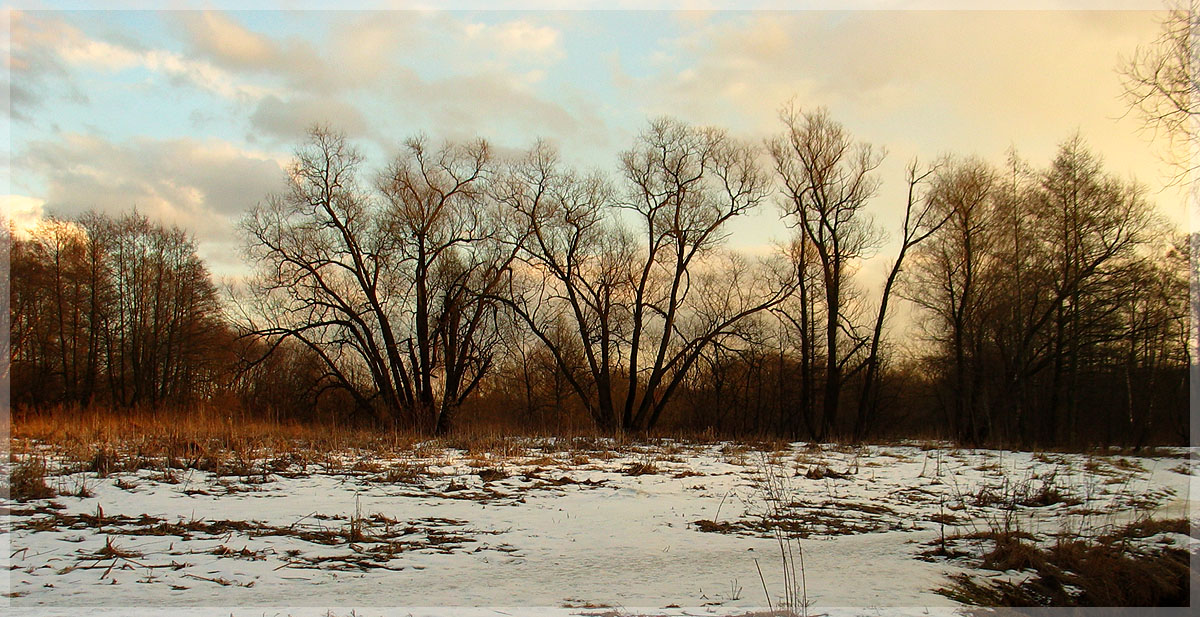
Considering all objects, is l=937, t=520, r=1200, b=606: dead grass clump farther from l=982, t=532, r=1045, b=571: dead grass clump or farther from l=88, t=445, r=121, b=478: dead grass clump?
l=88, t=445, r=121, b=478: dead grass clump

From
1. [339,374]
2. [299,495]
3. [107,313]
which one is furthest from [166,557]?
[107,313]

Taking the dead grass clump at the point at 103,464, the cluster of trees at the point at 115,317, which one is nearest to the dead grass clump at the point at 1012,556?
the dead grass clump at the point at 103,464

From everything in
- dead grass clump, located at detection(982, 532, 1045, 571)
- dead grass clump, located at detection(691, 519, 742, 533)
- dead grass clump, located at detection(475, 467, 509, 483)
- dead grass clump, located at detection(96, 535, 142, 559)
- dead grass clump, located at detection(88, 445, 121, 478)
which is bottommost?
dead grass clump, located at detection(691, 519, 742, 533)

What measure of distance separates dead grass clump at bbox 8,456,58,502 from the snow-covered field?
0.18 metres

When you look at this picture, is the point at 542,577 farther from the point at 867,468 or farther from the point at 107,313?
the point at 107,313

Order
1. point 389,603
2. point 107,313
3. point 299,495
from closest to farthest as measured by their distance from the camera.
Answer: point 389,603
point 299,495
point 107,313

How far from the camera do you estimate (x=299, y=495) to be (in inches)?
313

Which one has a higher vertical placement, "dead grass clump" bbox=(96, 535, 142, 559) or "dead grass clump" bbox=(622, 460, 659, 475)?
"dead grass clump" bbox=(96, 535, 142, 559)

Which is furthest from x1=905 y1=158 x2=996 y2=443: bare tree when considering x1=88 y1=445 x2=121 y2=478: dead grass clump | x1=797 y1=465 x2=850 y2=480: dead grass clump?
x1=88 y1=445 x2=121 y2=478: dead grass clump

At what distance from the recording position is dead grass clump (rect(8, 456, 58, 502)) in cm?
698

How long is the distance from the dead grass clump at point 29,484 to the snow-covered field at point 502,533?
0.18 meters

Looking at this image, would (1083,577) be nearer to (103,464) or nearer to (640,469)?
(640,469)

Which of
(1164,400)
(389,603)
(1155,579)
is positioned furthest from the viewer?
(1164,400)

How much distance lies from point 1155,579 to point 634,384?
62.4 feet
